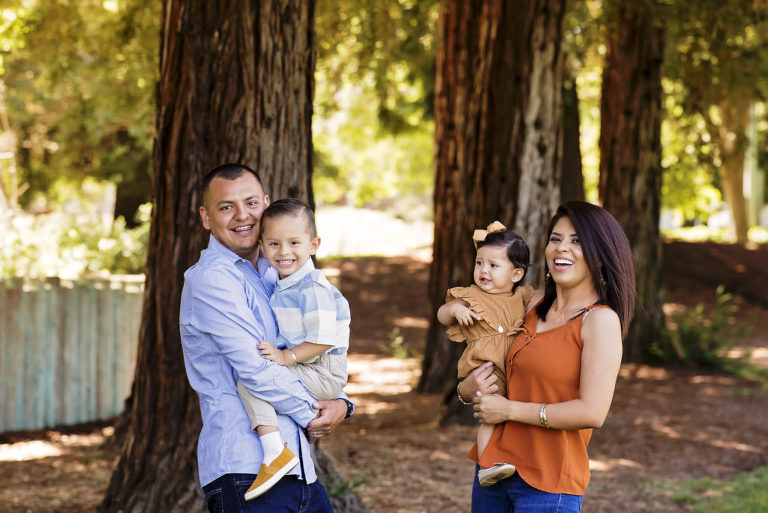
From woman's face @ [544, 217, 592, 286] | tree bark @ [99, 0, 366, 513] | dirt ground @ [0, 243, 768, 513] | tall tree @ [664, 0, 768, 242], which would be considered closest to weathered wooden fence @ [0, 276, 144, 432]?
dirt ground @ [0, 243, 768, 513]

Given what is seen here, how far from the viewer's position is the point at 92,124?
15156 mm

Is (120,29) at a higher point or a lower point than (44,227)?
higher

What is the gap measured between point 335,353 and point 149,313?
2.61 m

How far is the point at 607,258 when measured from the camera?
312 centimetres

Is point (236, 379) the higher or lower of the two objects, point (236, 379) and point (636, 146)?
the lower

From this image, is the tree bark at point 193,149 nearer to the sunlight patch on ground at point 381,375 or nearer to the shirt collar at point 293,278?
the shirt collar at point 293,278

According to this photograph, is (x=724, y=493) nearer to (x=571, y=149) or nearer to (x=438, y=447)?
(x=438, y=447)

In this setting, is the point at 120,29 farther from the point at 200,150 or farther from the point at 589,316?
the point at 589,316

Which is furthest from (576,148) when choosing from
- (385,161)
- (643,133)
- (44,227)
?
(385,161)

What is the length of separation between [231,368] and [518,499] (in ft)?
3.52

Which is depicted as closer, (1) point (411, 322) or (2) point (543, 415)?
(2) point (543, 415)

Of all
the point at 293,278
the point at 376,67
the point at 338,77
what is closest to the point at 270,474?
the point at 293,278

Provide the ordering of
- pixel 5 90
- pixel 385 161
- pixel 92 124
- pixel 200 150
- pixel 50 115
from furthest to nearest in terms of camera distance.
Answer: pixel 385 161, pixel 50 115, pixel 5 90, pixel 92 124, pixel 200 150

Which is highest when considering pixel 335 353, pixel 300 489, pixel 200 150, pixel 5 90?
pixel 5 90
